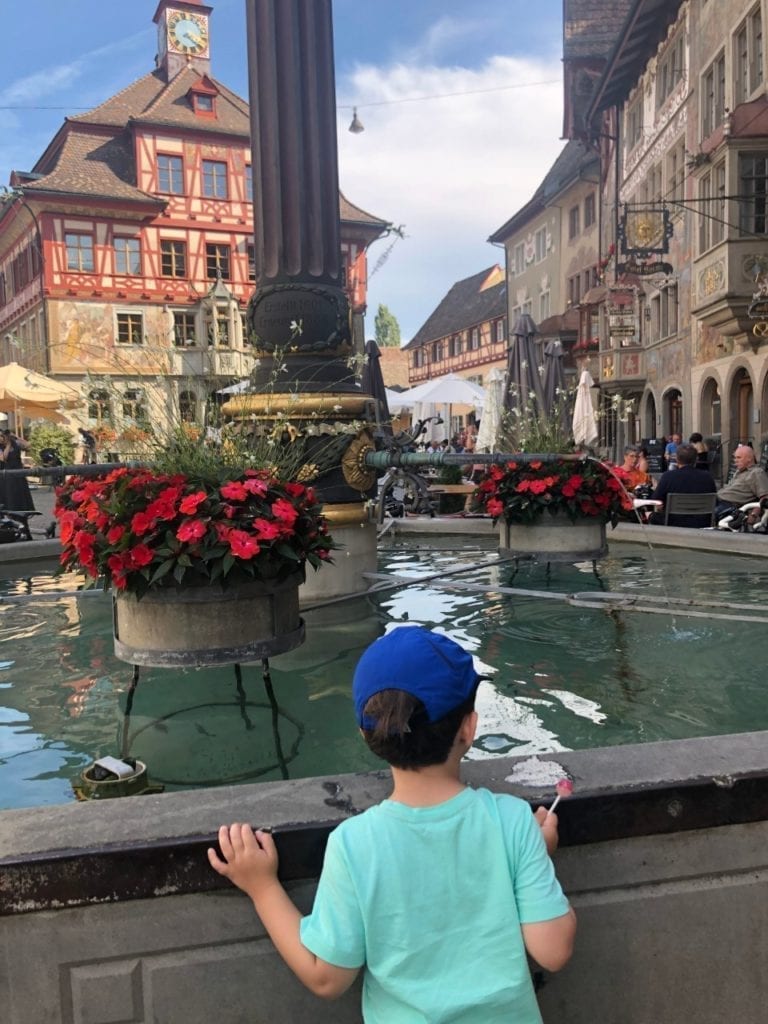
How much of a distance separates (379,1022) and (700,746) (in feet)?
3.20

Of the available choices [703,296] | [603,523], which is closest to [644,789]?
[603,523]

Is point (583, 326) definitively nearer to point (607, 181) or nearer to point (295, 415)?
point (607, 181)

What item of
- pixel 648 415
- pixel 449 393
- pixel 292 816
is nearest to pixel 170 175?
pixel 648 415

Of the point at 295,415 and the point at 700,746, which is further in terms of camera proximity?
the point at 295,415

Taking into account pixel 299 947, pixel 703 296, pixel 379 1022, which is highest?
pixel 703 296

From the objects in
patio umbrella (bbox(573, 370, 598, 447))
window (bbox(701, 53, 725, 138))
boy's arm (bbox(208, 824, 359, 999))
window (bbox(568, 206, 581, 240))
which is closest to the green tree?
window (bbox(568, 206, 581, 240))

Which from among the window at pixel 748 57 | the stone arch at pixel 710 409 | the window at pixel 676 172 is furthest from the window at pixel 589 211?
the window at pixel 748 57

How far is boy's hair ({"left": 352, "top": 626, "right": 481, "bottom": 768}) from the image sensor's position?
5.34 feet

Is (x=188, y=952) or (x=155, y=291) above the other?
(x=155, y=291)

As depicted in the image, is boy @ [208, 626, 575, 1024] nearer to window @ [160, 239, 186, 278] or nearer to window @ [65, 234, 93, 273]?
window @ [65, 234, 93, 273]

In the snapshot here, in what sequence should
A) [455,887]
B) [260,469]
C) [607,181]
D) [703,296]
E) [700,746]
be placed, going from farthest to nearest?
[607,181] → [703,296] → [260,469] → [700,746] → [455,887]

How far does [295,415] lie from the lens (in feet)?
19.8

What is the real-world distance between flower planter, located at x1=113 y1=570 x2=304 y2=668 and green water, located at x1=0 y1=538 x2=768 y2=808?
1.43ft

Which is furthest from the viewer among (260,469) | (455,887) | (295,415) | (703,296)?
(703,296)
